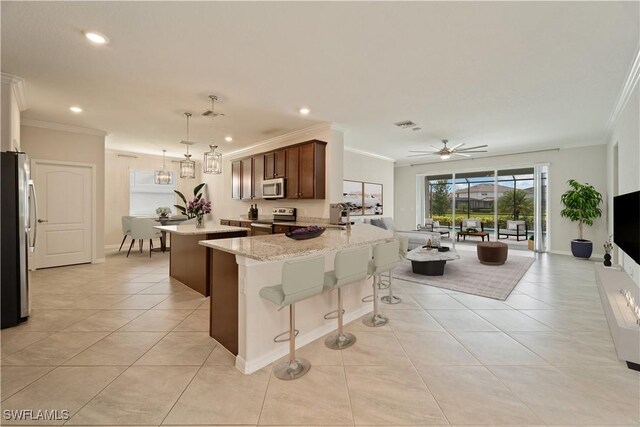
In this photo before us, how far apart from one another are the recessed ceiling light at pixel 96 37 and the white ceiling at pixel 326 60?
8 centimetres

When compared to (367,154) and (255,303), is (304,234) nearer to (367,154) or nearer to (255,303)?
(255,303)

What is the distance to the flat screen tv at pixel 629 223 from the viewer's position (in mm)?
2615

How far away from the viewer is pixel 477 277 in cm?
482

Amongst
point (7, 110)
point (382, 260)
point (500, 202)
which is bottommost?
point (382, 260)

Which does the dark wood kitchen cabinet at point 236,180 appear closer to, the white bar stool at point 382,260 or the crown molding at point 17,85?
the crown molding at point 17,85

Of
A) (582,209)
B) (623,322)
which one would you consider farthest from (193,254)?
(582,209)

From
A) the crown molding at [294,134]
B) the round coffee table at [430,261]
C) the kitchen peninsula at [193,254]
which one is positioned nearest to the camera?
the kitchen peninsula at [193,254]

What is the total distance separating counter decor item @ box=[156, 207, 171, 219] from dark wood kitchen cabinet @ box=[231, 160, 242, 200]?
202 centimetres

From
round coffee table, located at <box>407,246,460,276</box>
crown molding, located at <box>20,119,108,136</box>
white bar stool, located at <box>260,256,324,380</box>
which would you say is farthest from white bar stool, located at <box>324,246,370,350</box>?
crown molding, located at <box>20,119,108,136</box>

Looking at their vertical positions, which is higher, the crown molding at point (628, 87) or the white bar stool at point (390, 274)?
the crown molding at point (628, 87)

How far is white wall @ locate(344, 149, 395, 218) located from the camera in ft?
24.4

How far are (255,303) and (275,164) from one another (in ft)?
13.7

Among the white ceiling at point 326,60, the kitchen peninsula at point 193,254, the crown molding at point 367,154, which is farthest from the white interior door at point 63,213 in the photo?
the crown molding at point 367,154

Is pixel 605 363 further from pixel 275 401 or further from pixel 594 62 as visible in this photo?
pixel 594 62
